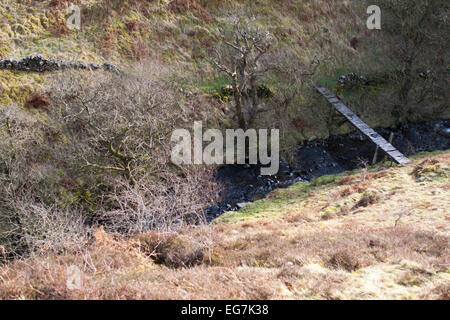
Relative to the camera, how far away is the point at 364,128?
1936 centimetres

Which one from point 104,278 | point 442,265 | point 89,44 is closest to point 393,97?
point 442,265

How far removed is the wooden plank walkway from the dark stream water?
4.87 ft

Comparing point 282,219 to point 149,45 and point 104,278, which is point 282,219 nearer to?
point 104,278

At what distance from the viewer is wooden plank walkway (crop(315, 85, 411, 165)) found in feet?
55.1

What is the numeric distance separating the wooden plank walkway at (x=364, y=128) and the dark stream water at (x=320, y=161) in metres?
1.48

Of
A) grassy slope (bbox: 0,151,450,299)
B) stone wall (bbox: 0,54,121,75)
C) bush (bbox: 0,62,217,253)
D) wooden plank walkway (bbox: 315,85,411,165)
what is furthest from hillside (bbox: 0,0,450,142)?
grassy slope (bbox: 0,151,450,299)

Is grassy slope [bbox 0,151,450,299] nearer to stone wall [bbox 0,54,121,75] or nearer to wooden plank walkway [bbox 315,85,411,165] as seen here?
wooden plank walkway [bbox 315,85,411,165]

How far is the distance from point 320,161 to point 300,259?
43.1ft

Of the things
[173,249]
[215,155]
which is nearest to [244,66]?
[215,155]

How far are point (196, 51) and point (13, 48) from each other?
12.0m

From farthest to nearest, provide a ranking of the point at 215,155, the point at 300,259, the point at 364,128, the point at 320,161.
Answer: the point at 320,161
the point at 215,155
the point at 364,128
the point at 300,259

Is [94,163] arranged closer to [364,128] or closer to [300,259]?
[300,259]

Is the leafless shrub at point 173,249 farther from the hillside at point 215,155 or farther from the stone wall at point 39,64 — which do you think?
the stone wall at point 39,64

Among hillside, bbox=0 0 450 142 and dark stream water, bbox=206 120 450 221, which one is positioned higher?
hillside, bbox=0 0 450 142
